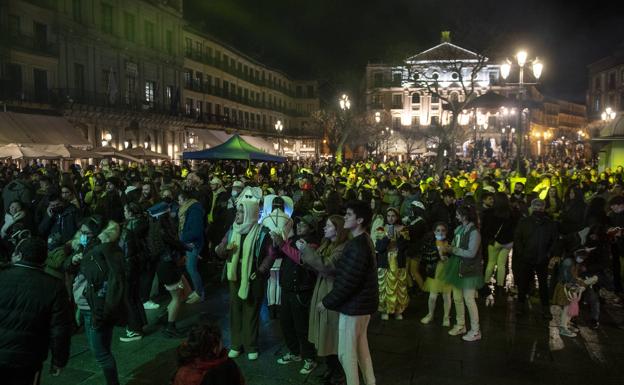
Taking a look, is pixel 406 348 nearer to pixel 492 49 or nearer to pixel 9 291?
pixel 9 291

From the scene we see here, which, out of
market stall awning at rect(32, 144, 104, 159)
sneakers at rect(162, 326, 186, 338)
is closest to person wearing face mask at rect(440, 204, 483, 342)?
sneakers at rect(162, 326, 186, 338)

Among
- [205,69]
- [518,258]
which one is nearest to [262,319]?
[518,258]

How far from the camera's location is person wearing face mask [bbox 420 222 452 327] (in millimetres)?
6625

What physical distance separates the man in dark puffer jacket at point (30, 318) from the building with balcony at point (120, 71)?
2500 cm

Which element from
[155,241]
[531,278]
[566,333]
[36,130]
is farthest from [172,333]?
[36,130]

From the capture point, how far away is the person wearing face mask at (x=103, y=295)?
4520 millimetres

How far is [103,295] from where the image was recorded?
4574 mm

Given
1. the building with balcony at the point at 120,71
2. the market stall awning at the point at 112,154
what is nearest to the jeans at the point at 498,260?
the market stall awning at the point at 112,154

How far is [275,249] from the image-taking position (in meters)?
5.43

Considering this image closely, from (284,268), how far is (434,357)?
1943 mm

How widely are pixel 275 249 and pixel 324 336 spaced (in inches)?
43.9

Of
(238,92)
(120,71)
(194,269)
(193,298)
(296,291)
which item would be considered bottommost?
(193,298)

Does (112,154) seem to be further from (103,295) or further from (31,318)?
(31,318)

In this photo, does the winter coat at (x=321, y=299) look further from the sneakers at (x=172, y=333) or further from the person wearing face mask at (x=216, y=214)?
the person wearing face mask at (x=216, y=214)
